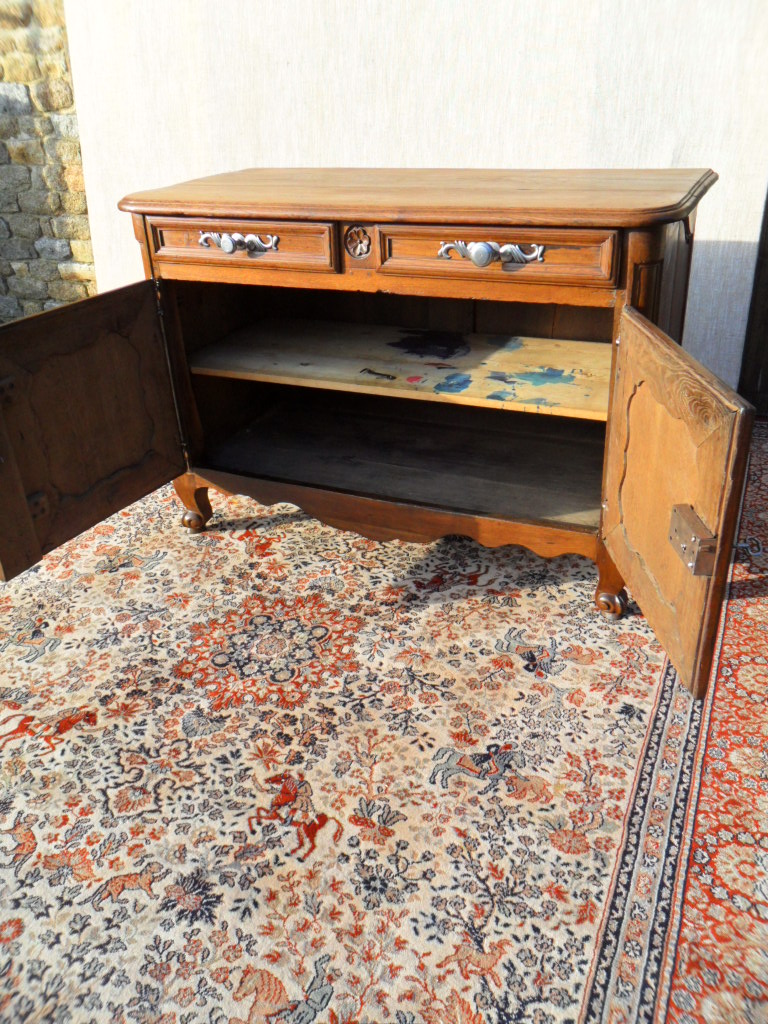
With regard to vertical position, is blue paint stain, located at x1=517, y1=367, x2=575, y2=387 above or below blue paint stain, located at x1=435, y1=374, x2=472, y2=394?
above

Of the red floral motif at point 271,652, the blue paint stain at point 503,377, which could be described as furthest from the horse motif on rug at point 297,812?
the blue paint stain at point 503,377

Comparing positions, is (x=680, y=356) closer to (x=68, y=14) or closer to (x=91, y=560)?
(x=91, y=560)

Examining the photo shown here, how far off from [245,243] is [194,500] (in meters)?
0.83

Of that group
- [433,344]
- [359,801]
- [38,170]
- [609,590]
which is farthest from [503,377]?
[38,170]

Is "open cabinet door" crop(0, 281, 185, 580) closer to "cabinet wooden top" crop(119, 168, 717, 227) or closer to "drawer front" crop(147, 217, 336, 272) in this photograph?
"drawer front" crop(147, 217, 336, 272)

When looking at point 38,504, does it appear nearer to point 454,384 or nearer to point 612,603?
point 454,384

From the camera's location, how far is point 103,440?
2.13 metres

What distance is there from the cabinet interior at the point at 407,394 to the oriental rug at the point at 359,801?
247 millimetres

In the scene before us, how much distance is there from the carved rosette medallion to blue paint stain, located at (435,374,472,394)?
1.25 ft

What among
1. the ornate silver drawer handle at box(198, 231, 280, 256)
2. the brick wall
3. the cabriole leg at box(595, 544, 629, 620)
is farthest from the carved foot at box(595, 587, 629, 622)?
the brick wall

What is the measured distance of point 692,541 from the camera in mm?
1341

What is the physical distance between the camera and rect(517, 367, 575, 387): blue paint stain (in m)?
2.12

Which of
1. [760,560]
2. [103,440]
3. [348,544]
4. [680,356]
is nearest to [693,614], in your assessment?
[680,356]

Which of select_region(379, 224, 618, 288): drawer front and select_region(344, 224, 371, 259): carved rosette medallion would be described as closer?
select_region(379, 224, 618, 288): drawer front
